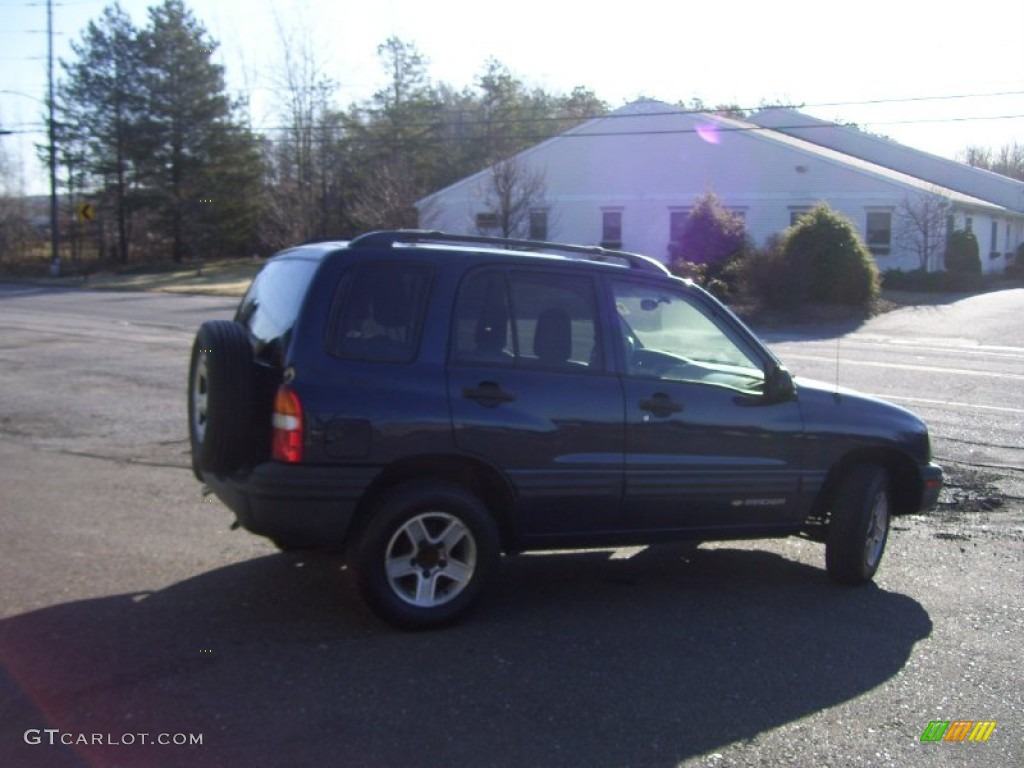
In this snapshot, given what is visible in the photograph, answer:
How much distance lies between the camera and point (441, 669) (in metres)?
4.83

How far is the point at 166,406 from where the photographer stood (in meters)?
12.6

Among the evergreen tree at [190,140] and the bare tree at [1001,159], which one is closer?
the evergreen tree at [190,140]

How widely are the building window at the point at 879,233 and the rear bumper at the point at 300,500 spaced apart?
130ft

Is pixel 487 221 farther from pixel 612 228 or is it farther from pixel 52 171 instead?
pixel 52 171

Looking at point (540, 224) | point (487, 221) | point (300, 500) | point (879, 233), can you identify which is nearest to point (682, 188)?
point (540, 224)

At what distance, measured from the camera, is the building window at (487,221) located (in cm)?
4506

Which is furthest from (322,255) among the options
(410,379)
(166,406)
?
(166,406)

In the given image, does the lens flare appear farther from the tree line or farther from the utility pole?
the utility pole

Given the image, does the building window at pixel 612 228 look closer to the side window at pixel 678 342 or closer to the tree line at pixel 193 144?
the tree line at pixel 193 144

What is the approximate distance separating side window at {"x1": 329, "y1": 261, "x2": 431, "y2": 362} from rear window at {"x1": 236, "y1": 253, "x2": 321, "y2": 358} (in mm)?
221

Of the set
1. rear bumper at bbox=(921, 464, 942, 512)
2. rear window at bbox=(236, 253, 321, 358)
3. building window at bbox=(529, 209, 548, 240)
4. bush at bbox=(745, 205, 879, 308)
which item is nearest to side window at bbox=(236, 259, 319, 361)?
rear window at bbox=(236, 253, 321, 358)

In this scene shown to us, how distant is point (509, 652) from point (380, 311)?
176 cm
